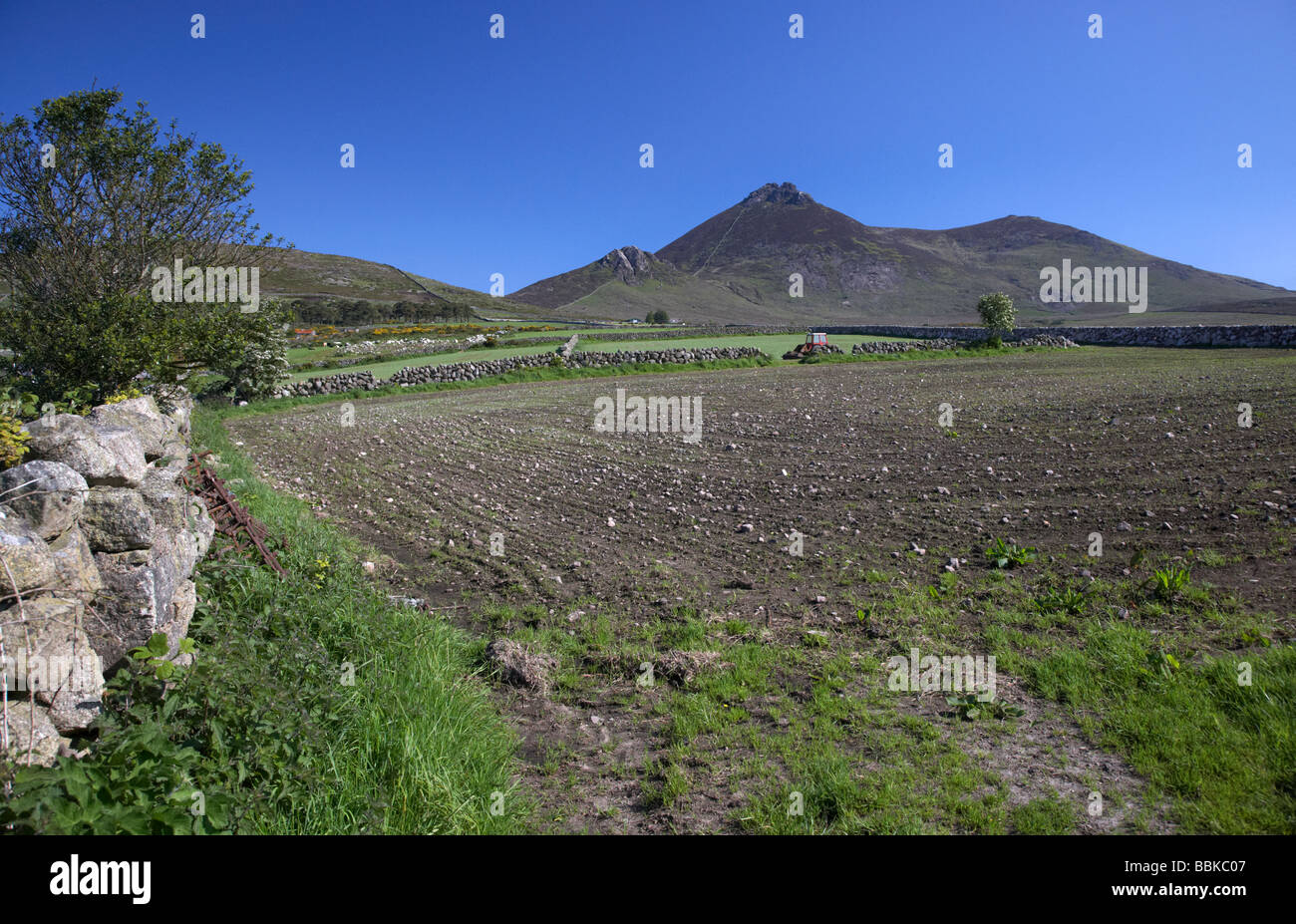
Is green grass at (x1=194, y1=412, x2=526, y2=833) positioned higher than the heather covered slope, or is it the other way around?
the heather covered slope

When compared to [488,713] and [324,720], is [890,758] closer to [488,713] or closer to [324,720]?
[488,713]

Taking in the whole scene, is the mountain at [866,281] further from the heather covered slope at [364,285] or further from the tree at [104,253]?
the tree at [104,253]

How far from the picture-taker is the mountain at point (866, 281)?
406ft

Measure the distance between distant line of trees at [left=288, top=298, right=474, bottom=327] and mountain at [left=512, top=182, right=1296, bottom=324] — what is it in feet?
111

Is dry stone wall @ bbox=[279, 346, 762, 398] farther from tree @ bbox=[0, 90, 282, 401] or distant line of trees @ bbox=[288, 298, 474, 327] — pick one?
distant line of trees @ bbox=[288, 298, 474, 327]

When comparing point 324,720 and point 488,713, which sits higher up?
point 324,720

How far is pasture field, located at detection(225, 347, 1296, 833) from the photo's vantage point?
144 inches

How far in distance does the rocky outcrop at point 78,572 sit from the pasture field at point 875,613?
2265 mm

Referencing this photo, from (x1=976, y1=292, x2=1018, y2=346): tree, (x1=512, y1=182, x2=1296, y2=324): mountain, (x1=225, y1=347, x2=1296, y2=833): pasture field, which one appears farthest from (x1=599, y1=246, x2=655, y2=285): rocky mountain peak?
(x1=225, y1=347, x2=1296, y2=833): pasture field

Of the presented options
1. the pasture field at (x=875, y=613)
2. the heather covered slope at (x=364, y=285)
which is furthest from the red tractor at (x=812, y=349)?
the heather covered slope at (x=364, y=285)

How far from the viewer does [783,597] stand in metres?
6.51

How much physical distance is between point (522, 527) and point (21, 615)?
20.8 ft
